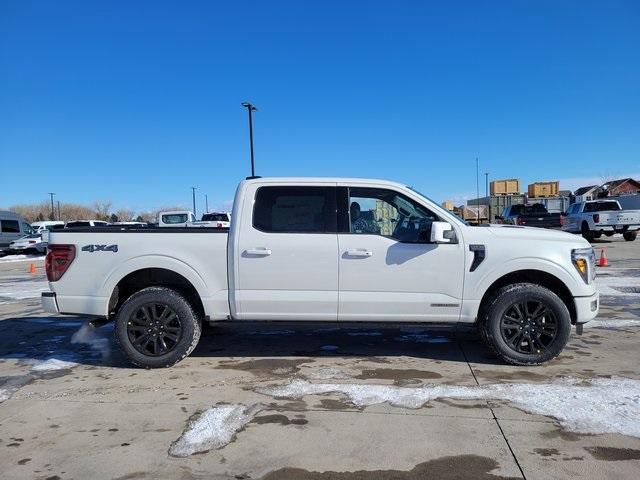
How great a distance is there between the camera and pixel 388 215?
17.5 ft

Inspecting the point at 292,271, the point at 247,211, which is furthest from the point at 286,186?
the point at 292,271

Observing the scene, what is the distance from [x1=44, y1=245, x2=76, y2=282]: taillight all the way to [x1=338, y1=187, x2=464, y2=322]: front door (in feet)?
9.34

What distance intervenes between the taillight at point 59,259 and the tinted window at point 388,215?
2963mm

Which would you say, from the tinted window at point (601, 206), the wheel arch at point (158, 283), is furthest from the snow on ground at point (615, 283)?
the tinted window at point (601, 206)

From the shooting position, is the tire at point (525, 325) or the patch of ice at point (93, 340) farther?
the patch of ice at point (93, 340)

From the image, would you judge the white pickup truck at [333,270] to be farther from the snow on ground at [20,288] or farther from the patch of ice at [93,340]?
the snow on ground at [20,288]

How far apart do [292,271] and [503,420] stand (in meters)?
2.38

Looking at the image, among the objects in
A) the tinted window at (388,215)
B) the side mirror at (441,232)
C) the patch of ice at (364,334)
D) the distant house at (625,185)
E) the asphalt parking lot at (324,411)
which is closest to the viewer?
the asphalt parking lot at (324,411)

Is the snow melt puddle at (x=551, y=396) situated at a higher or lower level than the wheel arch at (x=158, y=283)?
lower

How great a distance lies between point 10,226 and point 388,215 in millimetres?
29014

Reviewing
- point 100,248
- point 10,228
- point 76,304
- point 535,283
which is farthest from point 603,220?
point 10,228

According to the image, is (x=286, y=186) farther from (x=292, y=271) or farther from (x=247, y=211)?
(x=292, y=271)

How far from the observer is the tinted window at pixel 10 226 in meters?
27.8

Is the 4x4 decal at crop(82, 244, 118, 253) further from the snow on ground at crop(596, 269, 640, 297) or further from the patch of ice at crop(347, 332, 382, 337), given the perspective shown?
the snow on ground at crop(596, 269, 640, 297)
